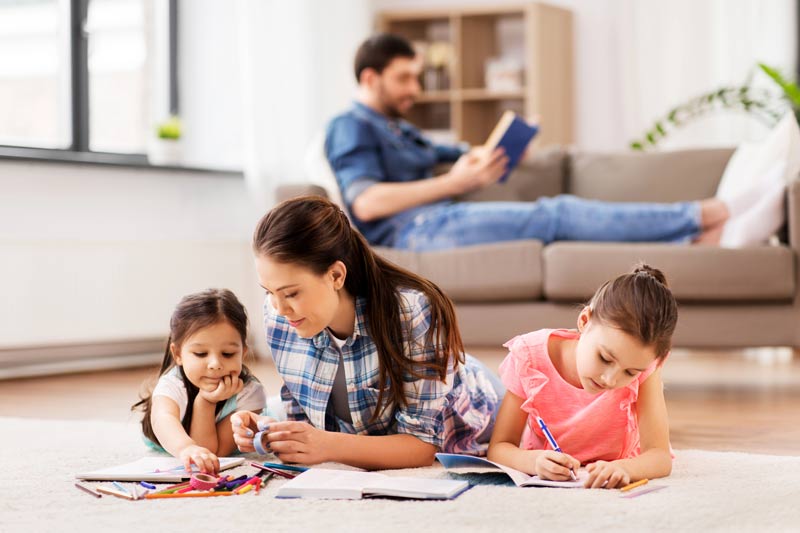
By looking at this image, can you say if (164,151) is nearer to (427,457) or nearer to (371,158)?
(371,158)

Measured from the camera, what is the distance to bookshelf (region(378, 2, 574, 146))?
5184 millimetres

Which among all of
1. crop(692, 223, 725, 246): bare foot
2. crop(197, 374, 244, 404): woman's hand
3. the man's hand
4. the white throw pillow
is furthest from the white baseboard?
the white throw pillow

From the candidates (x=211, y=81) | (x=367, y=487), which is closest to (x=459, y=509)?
(x=367, y=487)

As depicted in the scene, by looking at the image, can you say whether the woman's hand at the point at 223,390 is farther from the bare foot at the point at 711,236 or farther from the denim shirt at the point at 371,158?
the bare foot at the point at 711,236

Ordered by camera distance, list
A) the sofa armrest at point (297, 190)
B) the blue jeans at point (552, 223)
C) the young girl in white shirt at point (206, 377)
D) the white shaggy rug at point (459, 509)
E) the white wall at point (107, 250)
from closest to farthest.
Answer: the white shaggy rug at point (459, 509) → the young girl in white shirt at point (206, 377) → the blue jeans at point (552, 223) → the sofa armrest at point (297, 190) → the white wall at point (107, 250)

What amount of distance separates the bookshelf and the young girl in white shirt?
3.42 metres

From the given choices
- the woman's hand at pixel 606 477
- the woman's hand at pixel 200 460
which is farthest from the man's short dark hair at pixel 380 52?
the woman's hand at pixel 606 477

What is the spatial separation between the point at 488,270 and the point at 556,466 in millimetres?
1509

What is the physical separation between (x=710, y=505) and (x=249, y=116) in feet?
10.1

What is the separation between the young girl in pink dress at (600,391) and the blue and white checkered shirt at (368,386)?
114 millimetres

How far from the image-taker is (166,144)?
13.4ft

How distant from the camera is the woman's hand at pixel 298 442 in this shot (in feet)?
5.56

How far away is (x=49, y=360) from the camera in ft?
12.2

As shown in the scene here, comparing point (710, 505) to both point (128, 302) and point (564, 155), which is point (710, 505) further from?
point (128, 302)
